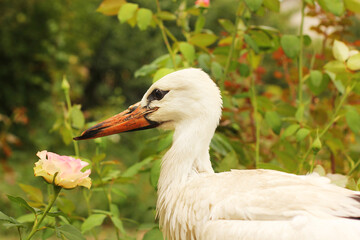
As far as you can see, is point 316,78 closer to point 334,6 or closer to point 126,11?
point 334,6

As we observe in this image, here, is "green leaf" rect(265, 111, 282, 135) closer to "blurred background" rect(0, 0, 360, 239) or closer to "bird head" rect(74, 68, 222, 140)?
"bird head" rect(74, 68, 222, 140)

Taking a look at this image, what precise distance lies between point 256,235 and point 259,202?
0.13 metres

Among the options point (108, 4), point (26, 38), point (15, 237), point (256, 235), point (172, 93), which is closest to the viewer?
point (256, 235)

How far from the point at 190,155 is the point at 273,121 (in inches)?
23.7

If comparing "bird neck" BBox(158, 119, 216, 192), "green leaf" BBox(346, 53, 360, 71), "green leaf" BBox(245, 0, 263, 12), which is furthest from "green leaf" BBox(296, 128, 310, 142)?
"green leaf" BBox(245, 0, 263, 12)

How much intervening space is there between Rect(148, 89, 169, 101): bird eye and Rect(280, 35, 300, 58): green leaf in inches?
25.5

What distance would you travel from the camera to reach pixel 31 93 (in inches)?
223

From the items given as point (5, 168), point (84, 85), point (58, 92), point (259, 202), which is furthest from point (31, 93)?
point (259, 202)

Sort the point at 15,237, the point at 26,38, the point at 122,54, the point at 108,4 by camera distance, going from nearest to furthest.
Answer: the point at 108,4 → the point at 15,237 → the point at 26,38 → the point at 122,54

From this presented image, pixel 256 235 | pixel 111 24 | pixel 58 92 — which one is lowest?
pixel 58 92

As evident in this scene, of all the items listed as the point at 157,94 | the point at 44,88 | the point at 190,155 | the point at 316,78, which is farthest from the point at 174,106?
the point at 44,88

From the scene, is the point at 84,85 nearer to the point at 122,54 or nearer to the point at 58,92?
the point at 122,54

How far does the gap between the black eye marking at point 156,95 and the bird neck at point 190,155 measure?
6.1 inches

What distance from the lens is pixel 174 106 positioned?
67.4 inches
